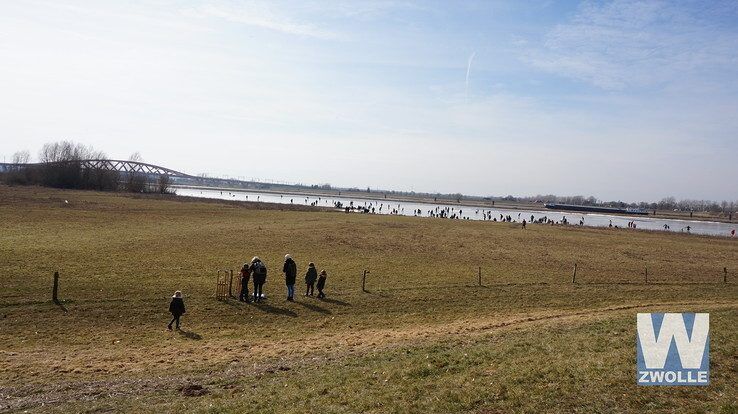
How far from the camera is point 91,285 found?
23734 millimetres

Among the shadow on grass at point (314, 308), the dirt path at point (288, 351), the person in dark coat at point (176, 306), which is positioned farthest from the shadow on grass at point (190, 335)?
the shadow on grass at point (314, 308)

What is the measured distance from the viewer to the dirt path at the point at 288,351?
1146cm

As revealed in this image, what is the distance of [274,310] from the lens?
72.2 feet

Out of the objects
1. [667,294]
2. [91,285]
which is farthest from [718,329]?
[91,285]

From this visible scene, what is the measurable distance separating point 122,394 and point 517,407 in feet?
28.4

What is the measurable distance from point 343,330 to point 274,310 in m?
4.38

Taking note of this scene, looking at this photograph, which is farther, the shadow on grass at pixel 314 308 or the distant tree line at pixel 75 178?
the distant tree line at pixel 75 178

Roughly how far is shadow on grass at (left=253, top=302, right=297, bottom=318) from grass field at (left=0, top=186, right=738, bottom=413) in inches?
5.1

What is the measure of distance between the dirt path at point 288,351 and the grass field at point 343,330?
0.08 meters

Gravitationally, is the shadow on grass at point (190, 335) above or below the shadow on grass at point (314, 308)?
below

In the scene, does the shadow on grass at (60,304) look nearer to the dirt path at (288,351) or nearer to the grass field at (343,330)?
the grass field at (343,330)

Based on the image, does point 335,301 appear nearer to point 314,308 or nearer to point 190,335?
point 314,308

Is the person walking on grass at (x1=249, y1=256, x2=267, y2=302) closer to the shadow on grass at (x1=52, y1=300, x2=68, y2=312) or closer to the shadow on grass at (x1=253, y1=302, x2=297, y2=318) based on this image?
the shadow on grass at (x1=253, y1=302, x2=297, y2=318)

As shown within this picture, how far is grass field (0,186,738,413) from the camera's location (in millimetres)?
10453
